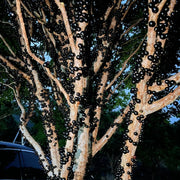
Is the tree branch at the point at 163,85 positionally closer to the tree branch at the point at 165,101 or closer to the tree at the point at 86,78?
the tree at the point at 86,78

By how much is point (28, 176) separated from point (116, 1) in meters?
4.32

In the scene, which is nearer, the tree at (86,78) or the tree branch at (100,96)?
the tree at (86,78)

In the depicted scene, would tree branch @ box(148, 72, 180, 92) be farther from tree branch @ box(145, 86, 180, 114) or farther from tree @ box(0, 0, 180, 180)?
tree branch @ box(145, 86, 180, 114)

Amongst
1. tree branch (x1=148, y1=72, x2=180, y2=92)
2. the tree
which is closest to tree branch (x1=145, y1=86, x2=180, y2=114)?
the tree

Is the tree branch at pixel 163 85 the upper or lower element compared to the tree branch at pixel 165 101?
upper

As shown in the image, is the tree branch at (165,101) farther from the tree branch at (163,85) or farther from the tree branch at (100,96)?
the tree branch at (100,96)

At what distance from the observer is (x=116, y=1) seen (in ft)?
12.5

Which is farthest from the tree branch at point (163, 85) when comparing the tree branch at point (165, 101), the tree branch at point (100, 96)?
the tree branch at point (100, 96)

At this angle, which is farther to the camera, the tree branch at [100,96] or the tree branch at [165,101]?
the tree branch at [100,96]

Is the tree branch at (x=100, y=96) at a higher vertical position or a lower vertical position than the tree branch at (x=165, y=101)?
higher

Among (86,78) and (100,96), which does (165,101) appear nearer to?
(86,78)

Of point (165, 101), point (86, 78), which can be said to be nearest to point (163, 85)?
point (165, 101)

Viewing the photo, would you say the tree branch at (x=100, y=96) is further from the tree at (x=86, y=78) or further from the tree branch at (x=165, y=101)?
the tree branch at (x=165, y=101)

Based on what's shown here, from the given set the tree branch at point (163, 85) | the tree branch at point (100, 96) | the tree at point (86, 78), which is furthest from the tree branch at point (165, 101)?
the tree branch at point (100, 96)
